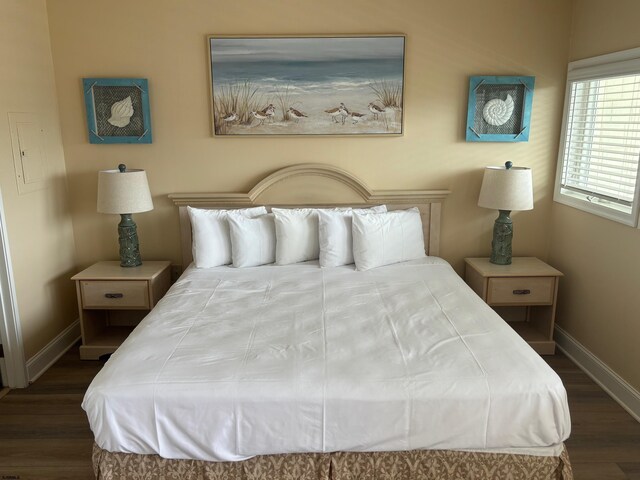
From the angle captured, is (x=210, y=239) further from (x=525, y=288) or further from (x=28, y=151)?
(x=525, y=288)

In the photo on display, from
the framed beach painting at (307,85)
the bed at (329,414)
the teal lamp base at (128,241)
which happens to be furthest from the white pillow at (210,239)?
the bed at (329,414)

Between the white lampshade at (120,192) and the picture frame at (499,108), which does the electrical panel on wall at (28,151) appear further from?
the picture frame at (499,108)

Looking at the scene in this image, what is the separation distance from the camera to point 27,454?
2.49 m

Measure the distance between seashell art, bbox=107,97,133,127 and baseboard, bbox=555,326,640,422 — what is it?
3.35 m

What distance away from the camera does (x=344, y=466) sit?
1.97 meters

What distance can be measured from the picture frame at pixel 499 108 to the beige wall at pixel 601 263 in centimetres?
42

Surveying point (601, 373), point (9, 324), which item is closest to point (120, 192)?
point (9, 324)

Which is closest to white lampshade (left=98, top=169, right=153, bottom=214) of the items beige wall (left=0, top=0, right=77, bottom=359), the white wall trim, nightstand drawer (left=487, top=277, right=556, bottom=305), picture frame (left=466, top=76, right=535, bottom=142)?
beige wall (left=0, top=0, right=77, bottom=359)

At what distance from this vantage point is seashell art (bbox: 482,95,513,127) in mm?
3498

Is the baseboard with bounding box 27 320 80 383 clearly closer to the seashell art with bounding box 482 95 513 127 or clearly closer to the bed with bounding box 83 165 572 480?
the bed with bounding box 83 165 572 480

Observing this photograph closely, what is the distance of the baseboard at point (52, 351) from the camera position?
318 cm

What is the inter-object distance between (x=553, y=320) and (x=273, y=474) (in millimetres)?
2287

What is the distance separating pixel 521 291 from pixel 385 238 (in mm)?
967

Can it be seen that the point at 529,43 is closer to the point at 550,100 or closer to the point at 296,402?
the point at 550,100
